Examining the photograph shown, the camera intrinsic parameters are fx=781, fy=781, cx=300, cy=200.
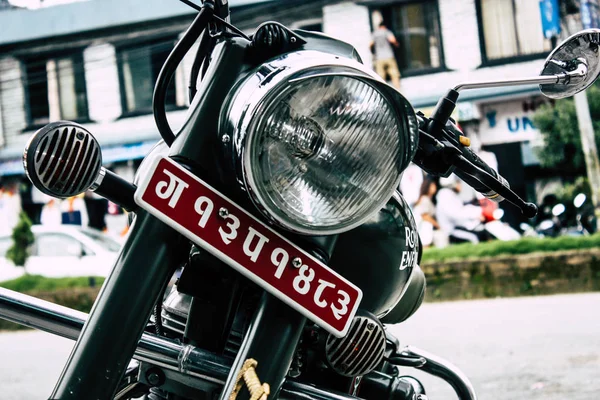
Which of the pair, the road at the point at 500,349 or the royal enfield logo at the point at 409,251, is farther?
the road at the point at 500,349

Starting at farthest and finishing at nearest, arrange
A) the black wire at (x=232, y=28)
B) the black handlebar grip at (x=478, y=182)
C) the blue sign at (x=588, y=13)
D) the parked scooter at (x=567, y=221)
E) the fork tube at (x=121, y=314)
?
the parked scooter at (x=567, y=221) < the blue sign at (x=588, y=13) < the black handlebar grip at (x=478, y=182) < the black wire at (x=232, y=28) < the fork tube at (x=121, y=314)

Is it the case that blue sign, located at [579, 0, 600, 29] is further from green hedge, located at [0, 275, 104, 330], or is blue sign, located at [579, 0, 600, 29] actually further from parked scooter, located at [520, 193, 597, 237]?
green hedge, located at [0, 275, 104, 330]

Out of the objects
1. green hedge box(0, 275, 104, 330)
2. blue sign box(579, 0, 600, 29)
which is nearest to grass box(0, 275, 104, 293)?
green hedge box(0, 275, 104, 330)

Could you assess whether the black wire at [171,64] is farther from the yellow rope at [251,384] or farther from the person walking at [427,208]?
the person walking at [427,208]

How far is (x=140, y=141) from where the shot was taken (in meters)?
16.0

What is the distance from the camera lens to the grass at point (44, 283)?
915cm

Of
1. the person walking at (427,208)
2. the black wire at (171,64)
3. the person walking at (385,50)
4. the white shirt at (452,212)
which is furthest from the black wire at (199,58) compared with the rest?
the person walking at (385,50)

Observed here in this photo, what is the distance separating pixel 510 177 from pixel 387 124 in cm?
1371

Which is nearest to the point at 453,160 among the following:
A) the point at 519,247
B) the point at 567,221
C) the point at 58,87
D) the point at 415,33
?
the point at 519,247

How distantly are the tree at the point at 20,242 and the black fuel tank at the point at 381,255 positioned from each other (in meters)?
9.56

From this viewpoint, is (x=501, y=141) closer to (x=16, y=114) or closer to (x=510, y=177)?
(x=510, y=177)

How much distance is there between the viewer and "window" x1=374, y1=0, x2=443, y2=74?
14.8m

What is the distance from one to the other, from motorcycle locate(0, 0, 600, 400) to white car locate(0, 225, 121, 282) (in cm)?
997

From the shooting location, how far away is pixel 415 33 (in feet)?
49.0
